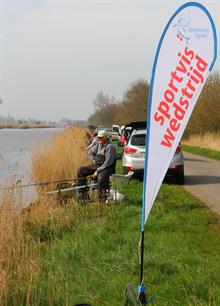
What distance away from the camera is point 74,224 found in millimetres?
8852

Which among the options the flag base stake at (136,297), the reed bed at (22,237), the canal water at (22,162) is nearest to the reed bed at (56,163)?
the canal water at (22,162)

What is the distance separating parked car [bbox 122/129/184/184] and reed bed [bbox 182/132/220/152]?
Result: 17317mm

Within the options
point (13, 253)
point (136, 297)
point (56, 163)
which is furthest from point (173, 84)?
point (56, 163)

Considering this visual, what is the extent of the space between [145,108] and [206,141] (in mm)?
25630

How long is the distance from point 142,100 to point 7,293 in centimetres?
5883

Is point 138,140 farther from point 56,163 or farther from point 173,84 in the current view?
point 173,84

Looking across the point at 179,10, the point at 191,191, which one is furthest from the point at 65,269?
the point at 191,191

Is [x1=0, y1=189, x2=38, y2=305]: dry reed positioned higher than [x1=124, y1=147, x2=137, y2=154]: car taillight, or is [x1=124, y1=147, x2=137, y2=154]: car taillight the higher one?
[x1=124, y1=147, x2=137, y2=154]: car taillight

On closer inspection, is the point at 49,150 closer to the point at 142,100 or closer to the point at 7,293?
the point at 7,293

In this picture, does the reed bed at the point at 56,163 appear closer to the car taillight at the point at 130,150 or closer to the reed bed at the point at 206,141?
the car taillight at the point at 130,150

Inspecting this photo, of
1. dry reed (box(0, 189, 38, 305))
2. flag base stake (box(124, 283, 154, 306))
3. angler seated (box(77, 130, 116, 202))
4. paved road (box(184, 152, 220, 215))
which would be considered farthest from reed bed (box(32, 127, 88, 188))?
flag base stake (box(124, 283, 154, 306))

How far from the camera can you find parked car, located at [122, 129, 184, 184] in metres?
14.9

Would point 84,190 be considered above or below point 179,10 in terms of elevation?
below

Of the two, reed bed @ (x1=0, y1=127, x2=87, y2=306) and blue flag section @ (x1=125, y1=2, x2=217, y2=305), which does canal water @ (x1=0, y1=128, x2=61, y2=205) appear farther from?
blue flag section @ (x1=125, y1=2, x2=217, y2=305)
